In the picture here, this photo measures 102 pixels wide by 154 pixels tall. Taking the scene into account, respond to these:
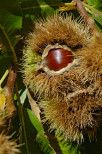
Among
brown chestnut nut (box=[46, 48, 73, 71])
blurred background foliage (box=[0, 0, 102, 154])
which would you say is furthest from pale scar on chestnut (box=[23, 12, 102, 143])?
blurred background foliage (box=[0, 0, 102, 154])

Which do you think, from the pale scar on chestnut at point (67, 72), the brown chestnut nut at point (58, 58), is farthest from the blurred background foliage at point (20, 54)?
the brown chestnut nut at point (58, 58)

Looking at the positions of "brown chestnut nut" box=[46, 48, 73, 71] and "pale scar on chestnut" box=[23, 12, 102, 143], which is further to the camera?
"brown chestnut nut" box=[46, 48, 73, 71]

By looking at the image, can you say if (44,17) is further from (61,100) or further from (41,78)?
(61,100)

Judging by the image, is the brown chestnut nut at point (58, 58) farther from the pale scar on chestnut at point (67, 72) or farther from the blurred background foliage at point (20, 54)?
the blurred background foliage at point (20, 54)

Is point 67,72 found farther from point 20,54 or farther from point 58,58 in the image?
point 20,54

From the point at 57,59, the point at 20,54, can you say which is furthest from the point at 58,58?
the point at 20,54

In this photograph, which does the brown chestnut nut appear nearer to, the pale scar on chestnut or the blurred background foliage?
the pale scar on chestnut
